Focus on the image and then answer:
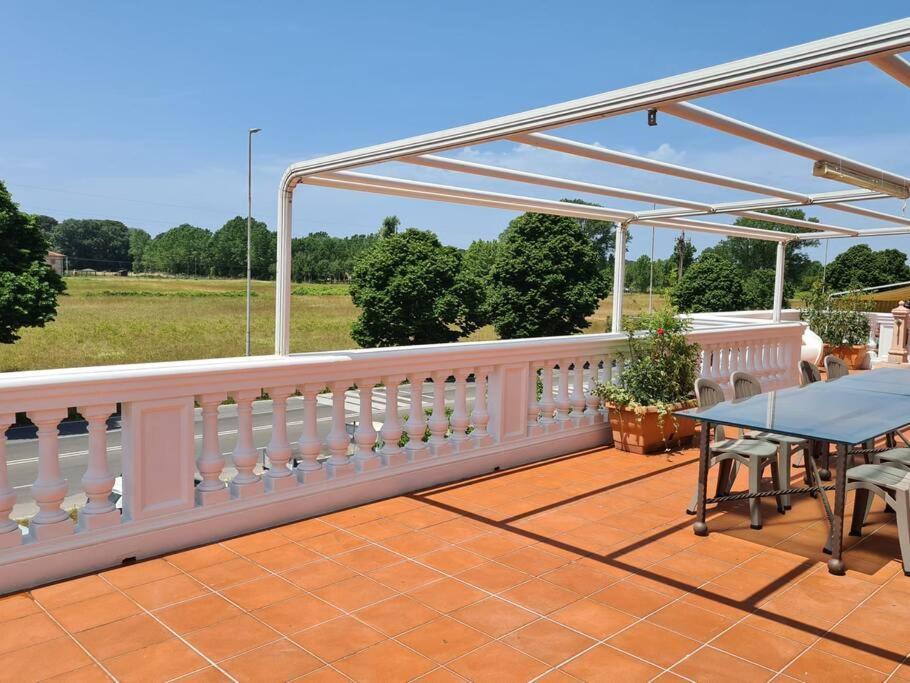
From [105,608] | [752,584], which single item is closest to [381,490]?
[105,608]

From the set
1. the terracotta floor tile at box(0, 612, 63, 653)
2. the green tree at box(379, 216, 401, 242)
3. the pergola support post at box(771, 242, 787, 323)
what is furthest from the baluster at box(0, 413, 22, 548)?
the green tree at box(379, 216, 401, 242)

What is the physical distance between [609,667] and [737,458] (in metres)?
2.04

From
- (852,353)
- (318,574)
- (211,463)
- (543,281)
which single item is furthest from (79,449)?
(318,574)

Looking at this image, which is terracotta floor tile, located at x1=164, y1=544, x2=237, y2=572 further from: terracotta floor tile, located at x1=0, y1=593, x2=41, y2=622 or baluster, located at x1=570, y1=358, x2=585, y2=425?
baluster, located at x1=570, y1=358, x2=585, y2=425

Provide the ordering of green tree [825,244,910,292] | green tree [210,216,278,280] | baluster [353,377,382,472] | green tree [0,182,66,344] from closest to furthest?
baluster [353,377,382,472] < green tree [0,182,66,344] < green tree [825,244,910,292] < green tree [210,216,278,280]

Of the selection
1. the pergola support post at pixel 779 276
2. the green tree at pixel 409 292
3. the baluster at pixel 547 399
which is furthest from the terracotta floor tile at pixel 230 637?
the green tree at pixel 409 292

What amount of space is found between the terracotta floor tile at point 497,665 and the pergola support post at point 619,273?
473 centimetres

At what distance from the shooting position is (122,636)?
8.95ft

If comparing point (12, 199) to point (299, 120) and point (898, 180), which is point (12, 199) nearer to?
point (898, 180)

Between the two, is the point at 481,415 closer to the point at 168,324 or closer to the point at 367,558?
the point at 367,558

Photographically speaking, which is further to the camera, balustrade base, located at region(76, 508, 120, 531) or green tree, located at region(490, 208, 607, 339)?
green tree, located at region(490, 208, 607, 339)

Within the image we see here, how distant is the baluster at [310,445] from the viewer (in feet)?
13.6

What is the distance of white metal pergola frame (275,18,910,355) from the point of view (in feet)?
8.07

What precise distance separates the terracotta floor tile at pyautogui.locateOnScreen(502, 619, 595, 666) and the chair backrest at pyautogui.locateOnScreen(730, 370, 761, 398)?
2.79 m
